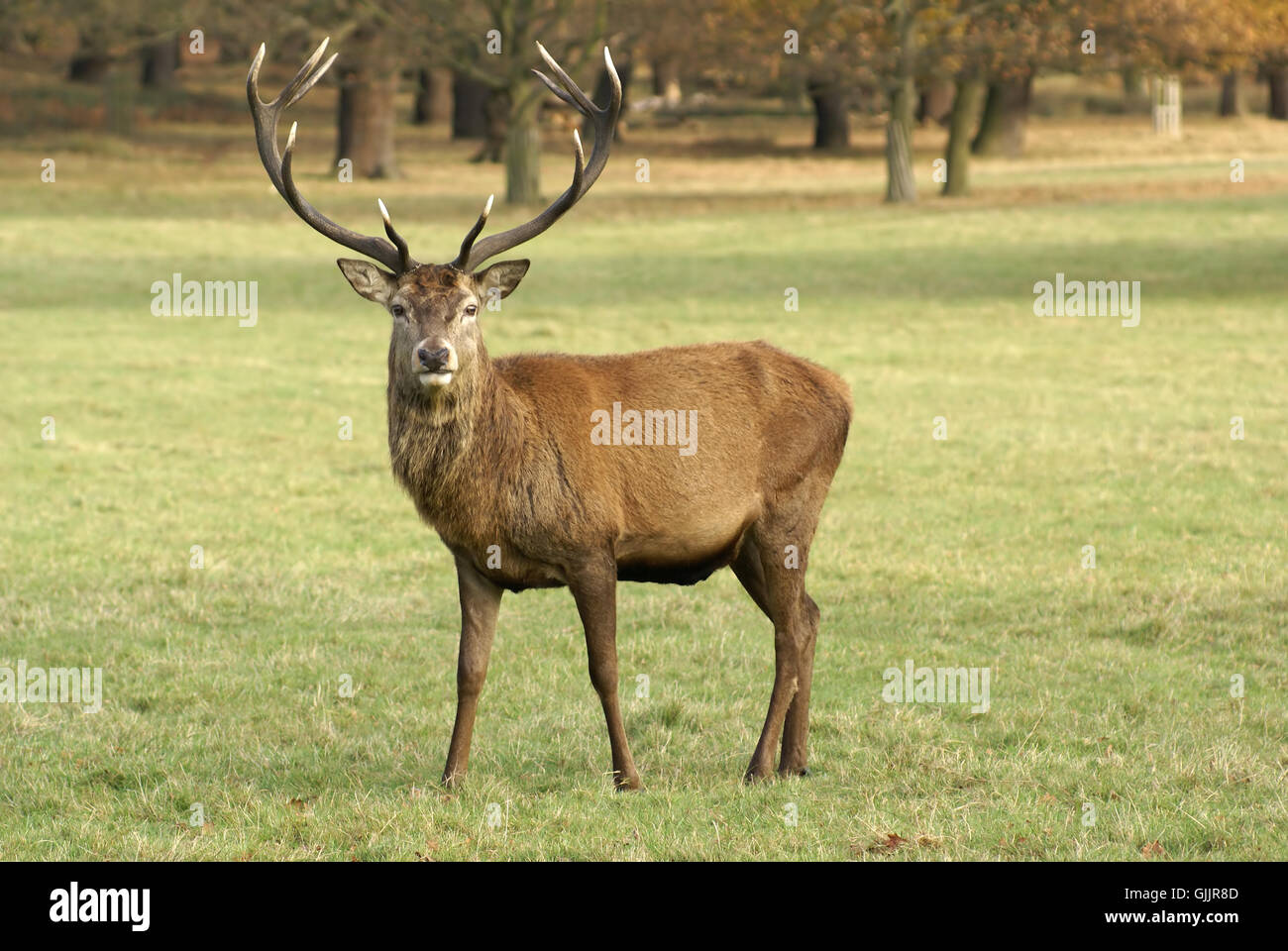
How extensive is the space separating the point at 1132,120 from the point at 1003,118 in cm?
1115

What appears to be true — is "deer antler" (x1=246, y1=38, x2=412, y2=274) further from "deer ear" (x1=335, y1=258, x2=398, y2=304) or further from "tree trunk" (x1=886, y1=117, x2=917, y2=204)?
A: "tree trunk" (x1=886, y1=117, x2=917, y2=204)

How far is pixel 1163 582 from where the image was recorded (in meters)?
9.86

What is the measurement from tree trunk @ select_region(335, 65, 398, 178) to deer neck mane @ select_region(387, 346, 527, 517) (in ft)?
117

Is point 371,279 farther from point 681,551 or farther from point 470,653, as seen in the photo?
point 681,551

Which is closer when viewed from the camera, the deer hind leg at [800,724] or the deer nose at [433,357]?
the deer nose at [433,357]

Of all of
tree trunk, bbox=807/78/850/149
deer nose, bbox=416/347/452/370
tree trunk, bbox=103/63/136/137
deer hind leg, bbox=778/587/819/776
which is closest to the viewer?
deer nose, bbox=416/347/452/370

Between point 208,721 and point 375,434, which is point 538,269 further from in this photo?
point 208,721

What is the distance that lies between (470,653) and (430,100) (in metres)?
51.4

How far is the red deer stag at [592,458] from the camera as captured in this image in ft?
21.5

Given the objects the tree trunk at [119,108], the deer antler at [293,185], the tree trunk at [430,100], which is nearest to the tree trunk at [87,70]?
the tree trunk at [119,108]

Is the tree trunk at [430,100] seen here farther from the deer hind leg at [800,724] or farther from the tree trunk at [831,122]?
the deer hind leg at [800,724]

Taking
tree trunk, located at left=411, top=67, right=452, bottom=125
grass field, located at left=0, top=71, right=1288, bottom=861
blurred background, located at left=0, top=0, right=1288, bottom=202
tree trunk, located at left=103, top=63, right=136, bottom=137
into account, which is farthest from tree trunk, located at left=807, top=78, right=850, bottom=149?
grass field, located at left=0, top=71, right=1288, bottom=861

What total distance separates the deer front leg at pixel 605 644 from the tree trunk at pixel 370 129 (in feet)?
117

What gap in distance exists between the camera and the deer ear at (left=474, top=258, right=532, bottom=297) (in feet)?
21.9
